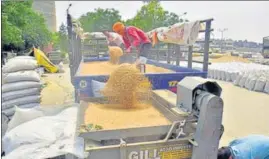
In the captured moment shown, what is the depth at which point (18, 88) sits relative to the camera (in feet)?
13.4

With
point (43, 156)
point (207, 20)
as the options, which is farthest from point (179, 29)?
point (43, 156)

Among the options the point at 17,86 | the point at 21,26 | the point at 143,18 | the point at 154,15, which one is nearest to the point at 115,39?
the point at 17,86

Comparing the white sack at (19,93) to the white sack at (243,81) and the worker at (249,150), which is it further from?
the white sack at (243,81)

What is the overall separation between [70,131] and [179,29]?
8.06 feet

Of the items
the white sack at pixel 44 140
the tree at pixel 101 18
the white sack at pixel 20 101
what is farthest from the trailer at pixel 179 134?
the tree at pixel 101 18

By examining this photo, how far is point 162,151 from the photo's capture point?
5.40 feet

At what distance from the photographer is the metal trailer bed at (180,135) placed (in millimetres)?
1599

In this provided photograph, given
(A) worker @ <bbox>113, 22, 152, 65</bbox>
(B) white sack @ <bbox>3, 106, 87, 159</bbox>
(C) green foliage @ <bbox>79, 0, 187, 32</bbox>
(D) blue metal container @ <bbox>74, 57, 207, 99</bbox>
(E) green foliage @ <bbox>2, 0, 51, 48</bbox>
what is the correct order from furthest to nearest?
(C) green foliage @ <bbox>79, 0, 187, 32</bbox> → (E) green foliage @ <bbox>2, 0, 51, 48</bbox> → (A) worker @ <bbox>113, 22, 152, 65</bbox> → (D) blue metal container @ <bbox>74, 57, 207, 99</bbox> → (B) white sack @ <bbox>3, 106, 87, 159</bbox>

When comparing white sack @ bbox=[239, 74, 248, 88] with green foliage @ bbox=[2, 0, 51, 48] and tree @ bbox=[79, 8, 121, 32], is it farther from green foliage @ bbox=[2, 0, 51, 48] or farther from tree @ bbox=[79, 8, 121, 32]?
tree @ bbox=[79, 8, 121, 32]

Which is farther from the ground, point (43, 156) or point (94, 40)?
point (94, 40)

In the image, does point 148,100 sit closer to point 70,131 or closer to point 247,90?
point 70,131

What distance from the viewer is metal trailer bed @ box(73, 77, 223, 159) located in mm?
1599

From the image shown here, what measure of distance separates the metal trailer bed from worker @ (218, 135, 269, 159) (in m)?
0.59

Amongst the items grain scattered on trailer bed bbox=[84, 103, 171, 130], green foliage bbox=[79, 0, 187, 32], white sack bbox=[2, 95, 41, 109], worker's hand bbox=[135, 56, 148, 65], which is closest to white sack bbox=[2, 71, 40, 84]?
white sack bbox=[2, 95, 41, 109]
